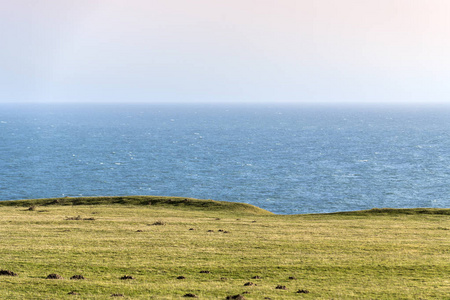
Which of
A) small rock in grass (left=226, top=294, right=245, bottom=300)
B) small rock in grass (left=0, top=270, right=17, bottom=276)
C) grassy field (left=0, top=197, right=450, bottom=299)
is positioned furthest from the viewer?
small rock in grass (left=0, top=270, right=17, bottom=276)

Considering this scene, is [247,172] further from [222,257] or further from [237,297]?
[237,297]

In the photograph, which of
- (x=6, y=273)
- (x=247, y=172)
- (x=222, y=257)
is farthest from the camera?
(x=247, y=172)

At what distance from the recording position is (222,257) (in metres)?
29.3

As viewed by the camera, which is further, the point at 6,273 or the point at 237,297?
the point at 6,273

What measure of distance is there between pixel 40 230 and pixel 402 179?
97838mm

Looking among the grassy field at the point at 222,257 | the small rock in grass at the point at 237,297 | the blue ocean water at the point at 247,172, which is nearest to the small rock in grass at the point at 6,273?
the grassy field at the point at 222,257

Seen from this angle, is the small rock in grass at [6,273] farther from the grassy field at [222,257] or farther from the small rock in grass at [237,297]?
the small rock in grass at [237,297]

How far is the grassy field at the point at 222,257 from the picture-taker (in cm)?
2264

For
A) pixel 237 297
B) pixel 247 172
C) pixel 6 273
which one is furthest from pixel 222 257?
pixel 247 172

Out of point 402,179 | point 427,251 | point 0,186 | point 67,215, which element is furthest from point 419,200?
point 0,186

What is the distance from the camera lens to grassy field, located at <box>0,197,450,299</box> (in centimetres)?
2264

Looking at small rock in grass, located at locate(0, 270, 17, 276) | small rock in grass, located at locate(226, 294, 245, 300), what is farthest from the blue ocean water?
small rock in grass, located at locate(226, 294, 245, 300)

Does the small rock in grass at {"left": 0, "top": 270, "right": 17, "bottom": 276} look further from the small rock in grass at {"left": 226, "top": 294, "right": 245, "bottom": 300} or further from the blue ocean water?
the blue ocean water

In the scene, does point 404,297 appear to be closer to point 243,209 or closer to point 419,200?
point 243,209
